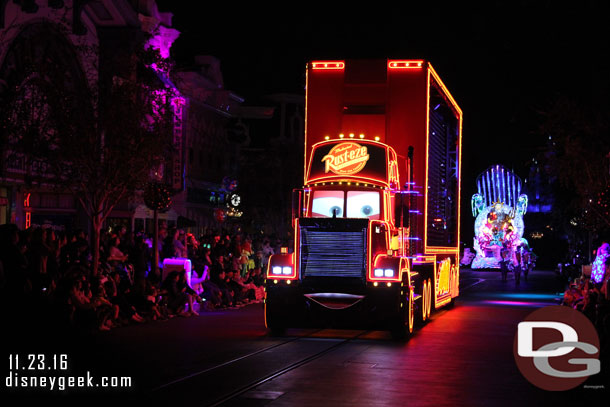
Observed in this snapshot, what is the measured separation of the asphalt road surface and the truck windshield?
2.41 m

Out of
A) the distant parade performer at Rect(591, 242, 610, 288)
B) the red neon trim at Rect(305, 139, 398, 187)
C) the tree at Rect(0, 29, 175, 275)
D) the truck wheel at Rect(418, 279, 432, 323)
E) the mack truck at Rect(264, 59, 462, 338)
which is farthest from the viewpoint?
the distant parade performer at Rect(591, 242, 610, 288)

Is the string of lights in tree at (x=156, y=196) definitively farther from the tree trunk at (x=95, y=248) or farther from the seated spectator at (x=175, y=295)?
the seated spectator at (x=175, y=295)

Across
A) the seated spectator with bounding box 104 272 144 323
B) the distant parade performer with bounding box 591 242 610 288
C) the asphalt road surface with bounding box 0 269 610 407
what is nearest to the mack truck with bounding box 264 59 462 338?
the asphalt road surface with bounding box 0 269 610 407

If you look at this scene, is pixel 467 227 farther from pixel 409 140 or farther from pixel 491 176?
pixel 409 140

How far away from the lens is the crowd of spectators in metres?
18.2

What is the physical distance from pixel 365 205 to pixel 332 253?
134 centimetres

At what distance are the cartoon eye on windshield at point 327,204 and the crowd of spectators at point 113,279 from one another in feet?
14.7

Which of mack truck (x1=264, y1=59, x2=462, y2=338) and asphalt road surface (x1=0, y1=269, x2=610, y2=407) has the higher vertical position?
mack truck (x1=264, y1=59, x2=462, y2=338)

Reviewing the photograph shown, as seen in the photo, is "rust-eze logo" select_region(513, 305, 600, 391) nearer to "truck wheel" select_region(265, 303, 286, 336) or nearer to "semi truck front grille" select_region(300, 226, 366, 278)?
"semi truck front grille" select_region(300, 226, 366, 278)

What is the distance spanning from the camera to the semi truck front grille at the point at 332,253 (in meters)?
19.3

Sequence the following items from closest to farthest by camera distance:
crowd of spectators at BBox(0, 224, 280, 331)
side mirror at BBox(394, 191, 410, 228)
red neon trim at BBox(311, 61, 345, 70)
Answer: crowd of spectators at BBox(0, 224, 280, 331), side mirror at BBox(394, 191, 410, 228), red neon trim at BBox(311, 61, 345, 70)

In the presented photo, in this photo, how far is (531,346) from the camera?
17.9m

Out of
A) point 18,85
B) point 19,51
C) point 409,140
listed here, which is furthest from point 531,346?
point 19,51

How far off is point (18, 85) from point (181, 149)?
63.7 ft
